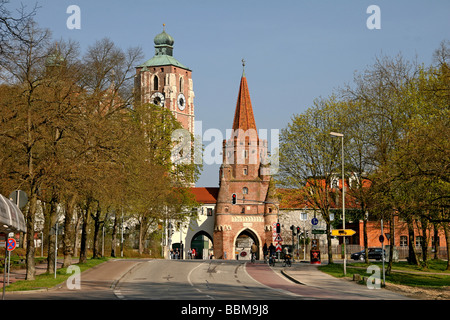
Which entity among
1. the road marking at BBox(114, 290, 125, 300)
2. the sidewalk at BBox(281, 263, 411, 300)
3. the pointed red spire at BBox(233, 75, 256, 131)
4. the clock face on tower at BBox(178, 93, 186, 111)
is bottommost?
the sidewalk at BBox(281, 263, 411, 300)

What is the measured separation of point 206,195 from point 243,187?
1314cm

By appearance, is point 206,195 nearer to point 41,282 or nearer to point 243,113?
point 243,113

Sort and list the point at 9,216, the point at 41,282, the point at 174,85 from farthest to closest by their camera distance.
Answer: the point at 174,85 < the point at 41,282 < the point at 9,216

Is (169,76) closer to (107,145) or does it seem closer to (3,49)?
(107,145)

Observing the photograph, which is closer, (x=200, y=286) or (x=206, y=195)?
(x=200, y=286)

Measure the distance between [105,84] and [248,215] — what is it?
64.2m

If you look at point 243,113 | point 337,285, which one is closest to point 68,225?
point 337,285

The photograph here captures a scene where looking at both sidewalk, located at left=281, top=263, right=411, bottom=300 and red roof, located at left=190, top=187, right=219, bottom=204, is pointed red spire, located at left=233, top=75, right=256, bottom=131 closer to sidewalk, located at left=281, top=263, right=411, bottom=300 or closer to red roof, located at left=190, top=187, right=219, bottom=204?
red roof, located at left=190, top=187, right=219, bottom=204

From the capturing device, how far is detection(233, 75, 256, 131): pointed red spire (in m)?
106

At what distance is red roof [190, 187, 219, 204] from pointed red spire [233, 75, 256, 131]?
52.3ft

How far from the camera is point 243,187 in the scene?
105438 millimetres

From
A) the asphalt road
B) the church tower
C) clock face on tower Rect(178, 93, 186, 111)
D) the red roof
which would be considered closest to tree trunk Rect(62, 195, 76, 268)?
the asphalt road

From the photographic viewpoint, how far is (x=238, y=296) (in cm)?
2353

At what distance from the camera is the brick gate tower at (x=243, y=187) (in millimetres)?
102562
